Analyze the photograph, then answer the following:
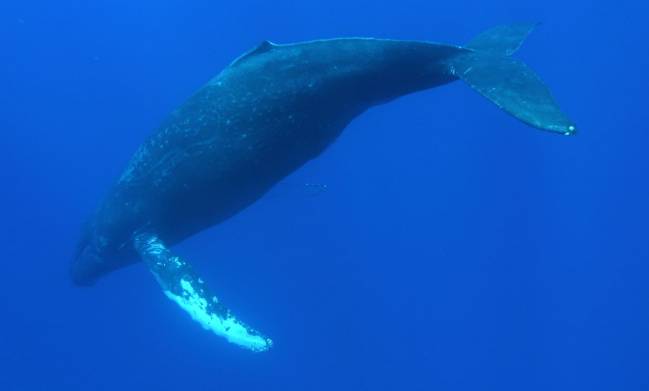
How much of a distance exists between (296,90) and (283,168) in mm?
1201

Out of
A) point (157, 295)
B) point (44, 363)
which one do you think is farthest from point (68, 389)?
point (157, 295)

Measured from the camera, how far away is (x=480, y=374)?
20.7 m

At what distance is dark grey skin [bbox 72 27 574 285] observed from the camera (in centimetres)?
820

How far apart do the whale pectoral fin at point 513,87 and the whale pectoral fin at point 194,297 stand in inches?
159

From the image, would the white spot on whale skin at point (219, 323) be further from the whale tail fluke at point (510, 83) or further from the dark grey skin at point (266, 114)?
the whale tail fluke at point (510, 83)

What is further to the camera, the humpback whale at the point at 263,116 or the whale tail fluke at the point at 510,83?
the humpback whale at the point at 263,116

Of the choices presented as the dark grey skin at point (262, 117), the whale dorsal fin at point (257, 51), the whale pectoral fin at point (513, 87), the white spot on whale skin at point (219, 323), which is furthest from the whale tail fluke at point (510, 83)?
the white spot on whale skin at point (219, 323)

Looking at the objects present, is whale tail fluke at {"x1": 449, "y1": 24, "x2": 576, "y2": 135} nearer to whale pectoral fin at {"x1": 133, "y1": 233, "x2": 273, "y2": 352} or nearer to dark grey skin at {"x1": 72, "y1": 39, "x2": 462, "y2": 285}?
dark grey skin at {"x1": 72, "y1": 39, "x2": 462, "y2": 285}

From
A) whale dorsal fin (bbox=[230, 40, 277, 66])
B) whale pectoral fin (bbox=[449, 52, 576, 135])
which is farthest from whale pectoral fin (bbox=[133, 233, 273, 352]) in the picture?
whale pectoral fin (bbox=[449, 52, 576, 135])

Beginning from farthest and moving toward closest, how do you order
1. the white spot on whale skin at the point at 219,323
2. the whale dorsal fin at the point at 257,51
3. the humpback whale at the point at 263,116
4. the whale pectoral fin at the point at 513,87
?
the whale dorsal fin at the point at 257,51 → the humpback whale at the point at 263,116 → the white spot on whale skin at the point at 219,323 → the whale pectoral fin at the point at 513,87

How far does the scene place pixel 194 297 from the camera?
809cm

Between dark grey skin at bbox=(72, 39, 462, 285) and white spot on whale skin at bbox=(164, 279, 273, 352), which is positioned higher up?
dark grey skin at bbox=(72, 39, 462, 285)

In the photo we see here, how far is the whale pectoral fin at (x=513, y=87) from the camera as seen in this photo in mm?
6934

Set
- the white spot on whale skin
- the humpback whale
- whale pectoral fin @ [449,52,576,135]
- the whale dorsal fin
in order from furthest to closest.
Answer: the whale dorsal fin, the humpback whale, the white spot on whale skin, whale pectoral fin @ [449,52,576,135]
